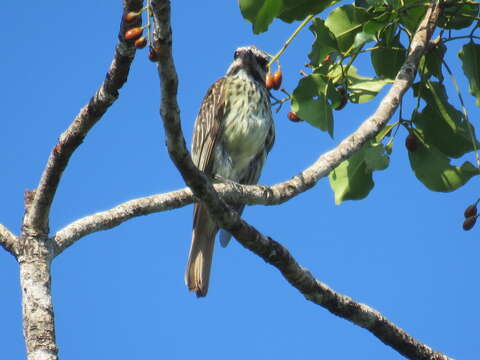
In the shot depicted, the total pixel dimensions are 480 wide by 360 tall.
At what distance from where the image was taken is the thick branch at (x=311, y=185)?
114 inches

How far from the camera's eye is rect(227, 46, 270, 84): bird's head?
18.8 ft

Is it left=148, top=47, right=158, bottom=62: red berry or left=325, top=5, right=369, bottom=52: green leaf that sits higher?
left=325, top=5, right=369, bottom=52: green leaf

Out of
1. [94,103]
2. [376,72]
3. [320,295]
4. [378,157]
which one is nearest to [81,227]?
[94,103]

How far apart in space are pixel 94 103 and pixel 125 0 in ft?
1.32

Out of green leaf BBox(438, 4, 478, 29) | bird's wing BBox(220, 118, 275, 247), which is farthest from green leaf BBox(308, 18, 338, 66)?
bird's wing BBox(220, 118, 275, 247)

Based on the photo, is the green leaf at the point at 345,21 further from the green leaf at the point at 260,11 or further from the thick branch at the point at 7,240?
the thick branch at the point at 7,240

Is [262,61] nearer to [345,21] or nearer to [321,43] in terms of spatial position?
[345,21]

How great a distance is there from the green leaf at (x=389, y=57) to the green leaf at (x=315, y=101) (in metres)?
0.36

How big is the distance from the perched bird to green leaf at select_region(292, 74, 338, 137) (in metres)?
1.42

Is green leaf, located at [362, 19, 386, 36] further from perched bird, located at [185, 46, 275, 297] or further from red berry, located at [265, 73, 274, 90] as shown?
perched bird, located at [185, 46, 275, 297]

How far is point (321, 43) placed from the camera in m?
3.67

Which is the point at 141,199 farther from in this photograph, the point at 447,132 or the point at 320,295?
the point at 447,132

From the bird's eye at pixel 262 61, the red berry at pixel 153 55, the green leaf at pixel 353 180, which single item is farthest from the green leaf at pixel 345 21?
the bird's eye at pixel 262 61

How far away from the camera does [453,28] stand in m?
3.87
